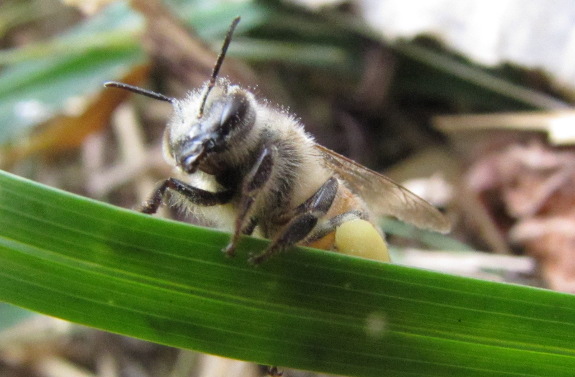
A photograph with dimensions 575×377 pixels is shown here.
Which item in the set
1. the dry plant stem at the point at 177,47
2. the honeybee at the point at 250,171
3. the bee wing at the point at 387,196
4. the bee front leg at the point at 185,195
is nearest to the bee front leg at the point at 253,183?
the honeybee at the point at 250,171

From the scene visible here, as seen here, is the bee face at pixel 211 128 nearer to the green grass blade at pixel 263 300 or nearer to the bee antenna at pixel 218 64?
the bee antenna at pixel 218 64

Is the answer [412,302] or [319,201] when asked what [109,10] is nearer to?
[319,201]

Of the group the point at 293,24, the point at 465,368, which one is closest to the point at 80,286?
the point at 465,368

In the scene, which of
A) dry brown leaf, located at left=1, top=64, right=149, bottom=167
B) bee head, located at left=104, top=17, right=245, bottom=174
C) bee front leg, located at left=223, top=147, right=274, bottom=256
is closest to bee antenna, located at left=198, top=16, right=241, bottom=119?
bee head, located at left=104, top=17, right=245, bottom=174

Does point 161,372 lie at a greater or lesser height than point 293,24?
lesser

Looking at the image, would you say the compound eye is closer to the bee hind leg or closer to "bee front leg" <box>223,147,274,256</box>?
"bee front leg" <box>223,147,274,256</box>

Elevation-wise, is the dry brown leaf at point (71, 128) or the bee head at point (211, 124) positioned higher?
the dry brown leaf at point (71, 128)
